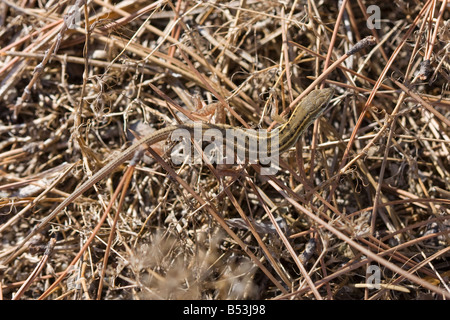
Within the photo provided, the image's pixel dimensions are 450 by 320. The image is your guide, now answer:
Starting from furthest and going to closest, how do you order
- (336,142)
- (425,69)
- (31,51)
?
(31,51) < (336,142) < (425,69)

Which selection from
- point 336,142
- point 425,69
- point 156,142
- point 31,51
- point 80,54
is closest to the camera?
point 425,69

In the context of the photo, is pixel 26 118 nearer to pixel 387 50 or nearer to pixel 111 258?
pixel 111 258

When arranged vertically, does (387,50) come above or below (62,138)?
above

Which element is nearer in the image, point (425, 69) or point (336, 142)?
point (425, 69)

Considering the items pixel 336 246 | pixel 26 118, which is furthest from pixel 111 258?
pixel 336 246
